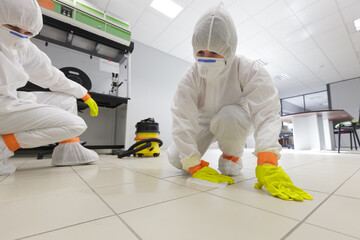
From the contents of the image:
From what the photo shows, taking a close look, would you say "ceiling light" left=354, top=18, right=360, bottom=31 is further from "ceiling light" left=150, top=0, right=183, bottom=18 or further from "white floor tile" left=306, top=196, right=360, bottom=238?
"white floor tile" left=306, top=196, right=360, bottom=238

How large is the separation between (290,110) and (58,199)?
38.6 ft

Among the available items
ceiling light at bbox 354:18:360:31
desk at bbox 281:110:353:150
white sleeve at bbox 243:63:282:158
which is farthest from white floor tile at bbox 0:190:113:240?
ceiling light at bbox 354:18:360:31

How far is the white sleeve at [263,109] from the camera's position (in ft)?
2.36

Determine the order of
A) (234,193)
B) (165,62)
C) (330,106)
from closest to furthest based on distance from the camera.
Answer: (234,193) < (165,62) < (330,106)

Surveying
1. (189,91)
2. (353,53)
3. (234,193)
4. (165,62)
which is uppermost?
(353,53)

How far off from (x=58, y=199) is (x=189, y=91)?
29.0 inches

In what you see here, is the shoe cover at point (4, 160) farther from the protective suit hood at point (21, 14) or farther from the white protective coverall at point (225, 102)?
the white protective coverall at point (225, 102)

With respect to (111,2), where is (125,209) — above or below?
below

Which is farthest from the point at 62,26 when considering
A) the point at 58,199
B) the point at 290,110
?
the point at 290,110

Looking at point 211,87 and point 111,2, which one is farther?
point 111,2

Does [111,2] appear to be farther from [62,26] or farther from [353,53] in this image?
[353,53]

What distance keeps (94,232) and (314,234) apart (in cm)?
46

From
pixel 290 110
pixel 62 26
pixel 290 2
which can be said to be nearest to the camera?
pixel 62 26

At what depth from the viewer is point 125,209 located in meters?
0.48
